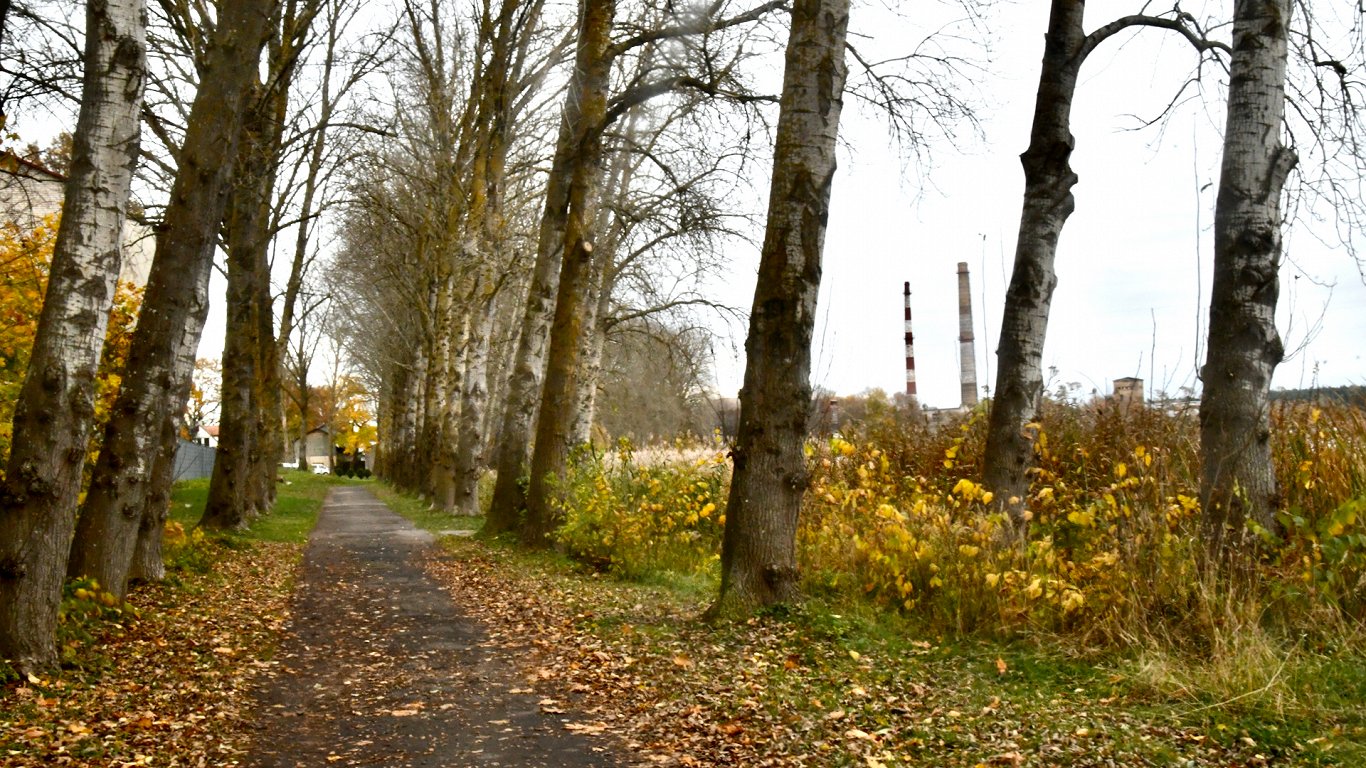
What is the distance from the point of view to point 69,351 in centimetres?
688

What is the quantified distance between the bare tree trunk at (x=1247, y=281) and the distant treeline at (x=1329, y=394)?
1.16m

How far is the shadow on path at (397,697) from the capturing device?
232 inches

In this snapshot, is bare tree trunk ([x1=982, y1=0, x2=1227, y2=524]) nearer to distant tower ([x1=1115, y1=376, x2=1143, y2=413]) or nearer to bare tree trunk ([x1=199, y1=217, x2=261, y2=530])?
distant tower ([x1=1115, y1=376, x2=1143, y2=413])

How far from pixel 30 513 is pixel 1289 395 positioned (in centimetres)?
920

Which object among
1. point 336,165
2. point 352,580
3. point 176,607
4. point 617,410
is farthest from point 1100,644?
point 617,410

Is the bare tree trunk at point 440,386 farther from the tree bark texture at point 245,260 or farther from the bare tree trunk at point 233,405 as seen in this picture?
the bare tree trunk at point 233,405

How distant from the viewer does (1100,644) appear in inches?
270

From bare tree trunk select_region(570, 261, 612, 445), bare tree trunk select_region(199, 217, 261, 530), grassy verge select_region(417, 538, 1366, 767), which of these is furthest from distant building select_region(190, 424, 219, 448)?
grassy verge select_region(417, 538, 1366, 767)

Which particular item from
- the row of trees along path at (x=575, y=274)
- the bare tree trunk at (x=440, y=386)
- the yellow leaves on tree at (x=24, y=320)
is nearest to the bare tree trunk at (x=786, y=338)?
the row of trees along path at (x=575, y=274)

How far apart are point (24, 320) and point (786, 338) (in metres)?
10.6

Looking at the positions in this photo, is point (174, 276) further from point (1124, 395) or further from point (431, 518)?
point (431, 518)

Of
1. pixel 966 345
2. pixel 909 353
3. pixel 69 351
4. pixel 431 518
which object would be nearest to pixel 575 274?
pixel 69 351

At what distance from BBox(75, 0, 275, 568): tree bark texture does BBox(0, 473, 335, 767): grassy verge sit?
908 mm

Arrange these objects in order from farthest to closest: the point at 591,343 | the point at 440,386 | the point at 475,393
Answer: the point at 440,386, the point at 591,343, the point at 475,393
